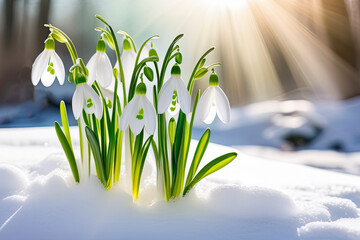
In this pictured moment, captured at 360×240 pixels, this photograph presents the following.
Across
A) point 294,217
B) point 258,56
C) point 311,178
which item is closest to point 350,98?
point 258,56

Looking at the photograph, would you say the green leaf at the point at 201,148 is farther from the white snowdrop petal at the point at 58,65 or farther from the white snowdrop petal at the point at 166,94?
the white snowdrop petal at the point at 58,65

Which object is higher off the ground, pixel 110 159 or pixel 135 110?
pixel 135 110

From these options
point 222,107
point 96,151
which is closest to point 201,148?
point 222,107

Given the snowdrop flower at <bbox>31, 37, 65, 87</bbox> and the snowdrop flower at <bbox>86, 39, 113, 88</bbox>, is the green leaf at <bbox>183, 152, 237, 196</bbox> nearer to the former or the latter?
the snowdrop flower at <bbox>86, 39, 113, 88</bbox>

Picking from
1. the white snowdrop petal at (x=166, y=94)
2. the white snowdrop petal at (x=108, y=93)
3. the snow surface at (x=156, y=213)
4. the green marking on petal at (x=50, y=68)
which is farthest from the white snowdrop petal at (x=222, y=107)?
the green marking on petal at (x=50, y=68)

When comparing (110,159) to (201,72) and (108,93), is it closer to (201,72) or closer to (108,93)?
(108,93)

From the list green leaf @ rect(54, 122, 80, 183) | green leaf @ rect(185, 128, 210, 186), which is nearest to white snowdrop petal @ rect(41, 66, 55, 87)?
green leaf @ rect(54, 122, 80, 183)

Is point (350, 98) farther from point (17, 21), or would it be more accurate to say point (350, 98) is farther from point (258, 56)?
point (17, 21)
